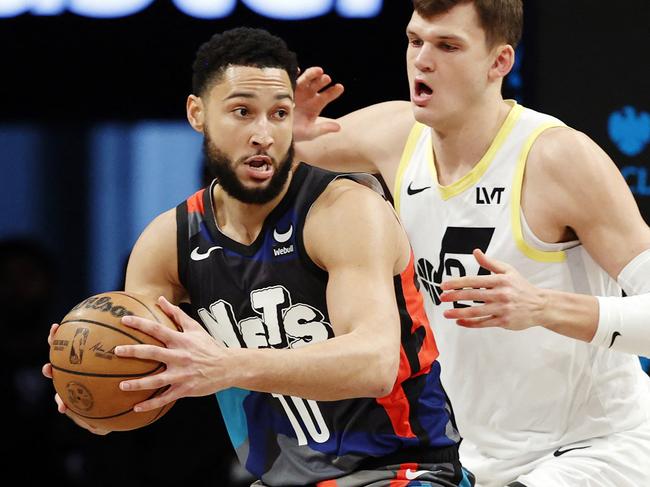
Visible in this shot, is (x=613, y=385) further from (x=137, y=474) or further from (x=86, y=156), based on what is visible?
(x=86, y=156)

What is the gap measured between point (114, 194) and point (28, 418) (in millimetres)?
1253

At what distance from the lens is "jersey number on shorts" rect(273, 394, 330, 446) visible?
3379 millimetres

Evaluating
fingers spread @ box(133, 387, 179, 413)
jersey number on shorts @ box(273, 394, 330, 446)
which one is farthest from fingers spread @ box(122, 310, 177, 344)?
jersey number on shorts @ box(273, 394, 330, 446)

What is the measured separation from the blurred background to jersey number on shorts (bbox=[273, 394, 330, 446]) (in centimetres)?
244

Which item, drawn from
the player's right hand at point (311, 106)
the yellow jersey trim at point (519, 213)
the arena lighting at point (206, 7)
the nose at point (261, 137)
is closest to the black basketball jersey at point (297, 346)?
the nose at point (261, 137)

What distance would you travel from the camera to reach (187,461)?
19.3ft

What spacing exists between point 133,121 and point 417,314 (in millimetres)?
3225

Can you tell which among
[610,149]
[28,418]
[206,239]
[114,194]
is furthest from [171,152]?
[206,239]

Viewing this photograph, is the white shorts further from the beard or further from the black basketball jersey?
the beard

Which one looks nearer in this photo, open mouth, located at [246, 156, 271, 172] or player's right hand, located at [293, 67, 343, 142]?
open mouth, located at [246, 156, 271, 172]

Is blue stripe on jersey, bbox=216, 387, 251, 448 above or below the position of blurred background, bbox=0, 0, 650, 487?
below

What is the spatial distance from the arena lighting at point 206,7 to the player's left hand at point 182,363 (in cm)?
327

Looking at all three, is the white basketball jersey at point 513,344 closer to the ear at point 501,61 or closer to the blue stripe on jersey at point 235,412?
the ear at point 501,61

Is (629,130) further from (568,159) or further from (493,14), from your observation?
(568,159)
